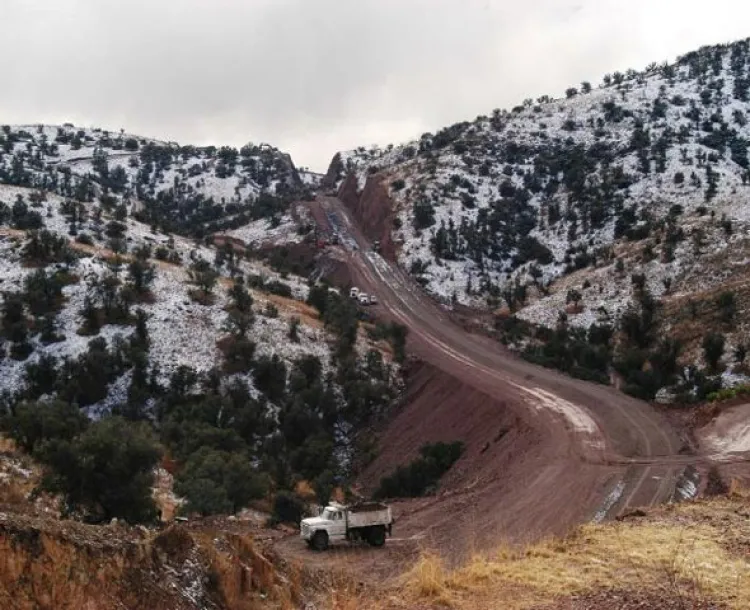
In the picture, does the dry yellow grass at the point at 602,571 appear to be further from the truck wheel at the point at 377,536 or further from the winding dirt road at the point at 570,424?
the winding dirt road at the point at 570,424

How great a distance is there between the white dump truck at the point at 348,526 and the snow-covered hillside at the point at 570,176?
170ft

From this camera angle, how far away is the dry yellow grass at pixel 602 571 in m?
10.9

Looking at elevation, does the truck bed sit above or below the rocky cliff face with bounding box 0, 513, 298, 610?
below

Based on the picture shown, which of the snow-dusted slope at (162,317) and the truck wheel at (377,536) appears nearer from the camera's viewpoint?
the truck wheel at (377,536)

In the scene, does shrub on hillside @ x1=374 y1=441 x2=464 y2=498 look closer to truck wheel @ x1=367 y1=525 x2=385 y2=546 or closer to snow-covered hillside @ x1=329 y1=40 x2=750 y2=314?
truck wheel @ x1=367 y1=525 x2=385 y2=546

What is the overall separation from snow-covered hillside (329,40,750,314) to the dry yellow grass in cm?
5544

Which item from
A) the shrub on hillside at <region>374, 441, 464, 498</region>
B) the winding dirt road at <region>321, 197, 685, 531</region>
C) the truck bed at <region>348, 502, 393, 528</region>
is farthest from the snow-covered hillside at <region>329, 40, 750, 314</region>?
the truck bed at <region>348, 502, 393, 528</region>

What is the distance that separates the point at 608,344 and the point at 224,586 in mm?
51340

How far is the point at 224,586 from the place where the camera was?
383 inches

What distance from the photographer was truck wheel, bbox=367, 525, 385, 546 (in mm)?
21812

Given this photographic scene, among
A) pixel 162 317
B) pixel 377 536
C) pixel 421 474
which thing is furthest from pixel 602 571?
pixel 162 317

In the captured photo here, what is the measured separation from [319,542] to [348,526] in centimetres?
100

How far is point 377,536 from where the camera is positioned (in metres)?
21.8

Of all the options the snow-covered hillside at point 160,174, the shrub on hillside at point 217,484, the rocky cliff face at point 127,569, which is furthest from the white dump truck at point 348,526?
the snow-covered hillside at point 160,174
